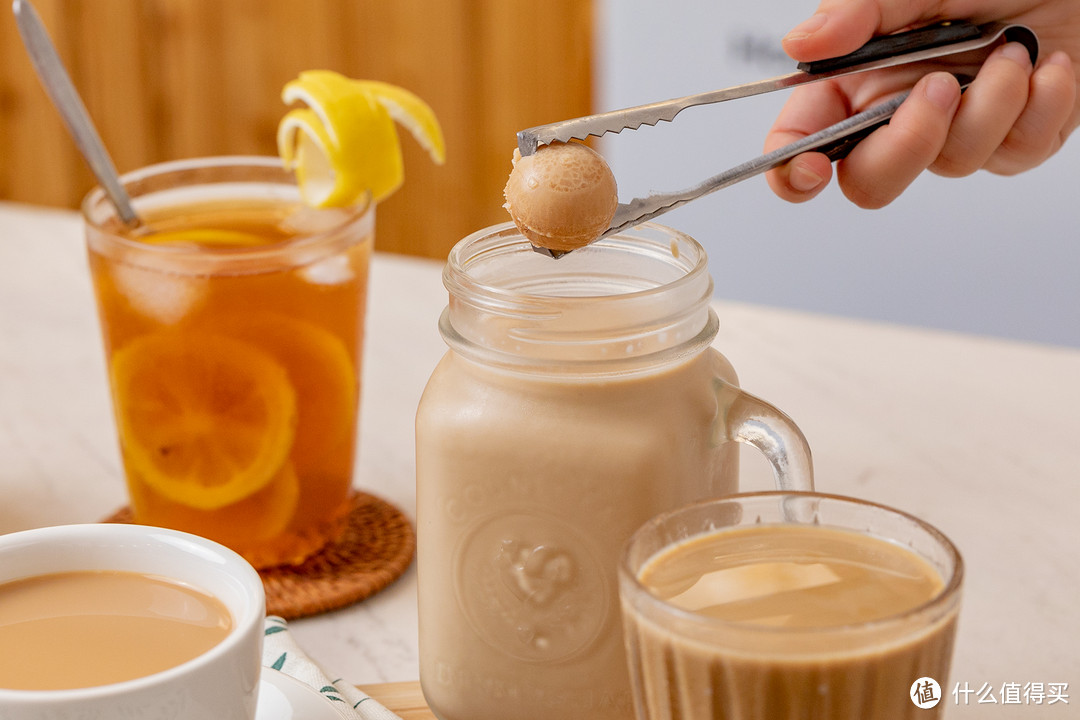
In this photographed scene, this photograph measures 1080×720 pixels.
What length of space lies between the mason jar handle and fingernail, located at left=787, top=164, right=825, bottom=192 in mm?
142

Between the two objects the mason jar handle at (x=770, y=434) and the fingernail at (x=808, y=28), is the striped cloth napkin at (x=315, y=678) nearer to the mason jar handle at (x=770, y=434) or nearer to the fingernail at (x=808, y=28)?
the mason jar handle at (x=770, y=434)

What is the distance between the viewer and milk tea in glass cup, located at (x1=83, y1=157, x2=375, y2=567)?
74 centimetres

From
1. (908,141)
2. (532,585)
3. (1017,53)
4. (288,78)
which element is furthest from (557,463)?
(288,78)

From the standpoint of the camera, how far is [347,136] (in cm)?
74

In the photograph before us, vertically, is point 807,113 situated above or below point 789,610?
above

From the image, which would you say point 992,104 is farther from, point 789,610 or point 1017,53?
point 789,610

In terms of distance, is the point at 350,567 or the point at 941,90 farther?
the point at 350,567

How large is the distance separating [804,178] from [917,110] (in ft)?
0.26

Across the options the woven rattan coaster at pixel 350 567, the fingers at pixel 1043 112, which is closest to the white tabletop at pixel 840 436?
the woven rattan coaster at pixel 350 567

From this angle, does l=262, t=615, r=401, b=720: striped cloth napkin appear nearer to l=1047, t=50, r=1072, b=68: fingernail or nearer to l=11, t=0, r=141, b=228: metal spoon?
l=11, t=0, r=141, b=228: metal spoon

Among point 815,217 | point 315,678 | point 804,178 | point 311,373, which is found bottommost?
point 815,217

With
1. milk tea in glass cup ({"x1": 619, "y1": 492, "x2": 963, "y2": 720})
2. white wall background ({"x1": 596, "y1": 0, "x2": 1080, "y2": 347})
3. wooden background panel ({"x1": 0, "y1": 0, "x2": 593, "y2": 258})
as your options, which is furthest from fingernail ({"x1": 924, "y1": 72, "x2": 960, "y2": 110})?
wooden background panel ({"x1": 0, "y1": 0, "x2": 593, "y2": 258})

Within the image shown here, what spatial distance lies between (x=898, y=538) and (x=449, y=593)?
0.72ft

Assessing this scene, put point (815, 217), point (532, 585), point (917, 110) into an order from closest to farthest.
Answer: point (532, 585) < point (917, 110) < point (815, 217)
